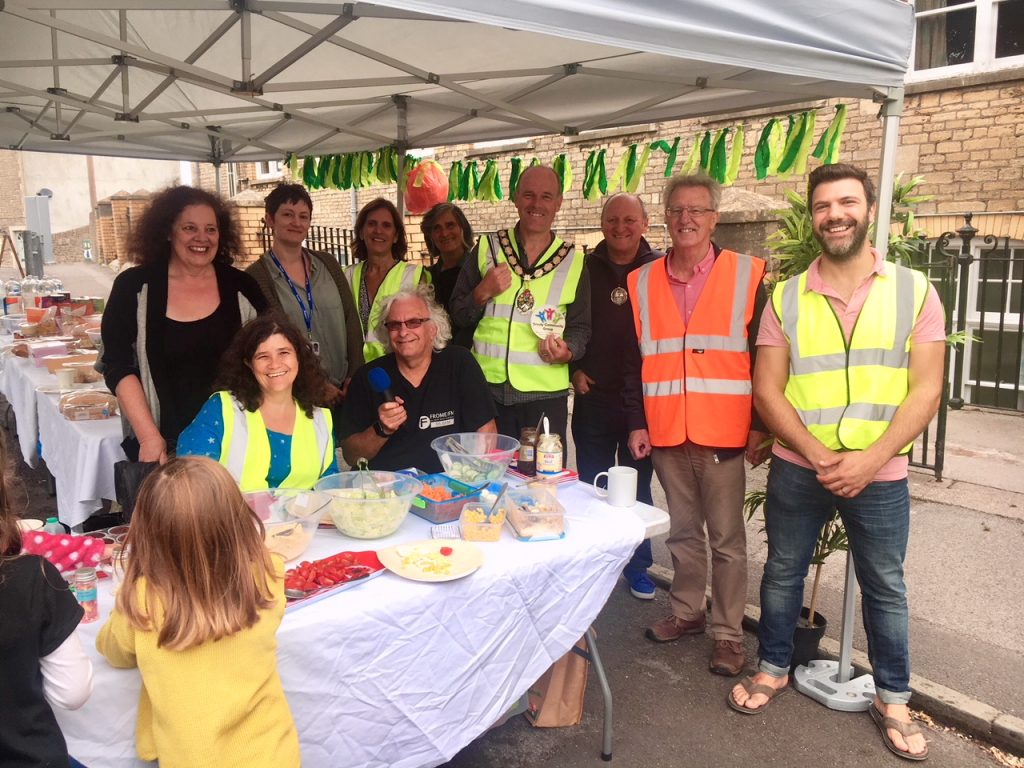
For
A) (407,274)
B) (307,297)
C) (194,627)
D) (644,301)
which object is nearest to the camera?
(194,627)

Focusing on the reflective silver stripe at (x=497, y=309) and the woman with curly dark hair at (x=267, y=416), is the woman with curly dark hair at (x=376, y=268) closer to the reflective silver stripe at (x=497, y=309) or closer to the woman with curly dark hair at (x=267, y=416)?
the reflective silver stripe at (x=497, y=309)

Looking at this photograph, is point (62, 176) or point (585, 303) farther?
point (62, 176)

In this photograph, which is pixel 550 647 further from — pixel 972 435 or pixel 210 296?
pixel 972 435

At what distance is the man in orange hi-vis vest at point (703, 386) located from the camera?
3.03 m

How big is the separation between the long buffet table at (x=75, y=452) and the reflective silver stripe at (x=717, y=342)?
2.57 meters

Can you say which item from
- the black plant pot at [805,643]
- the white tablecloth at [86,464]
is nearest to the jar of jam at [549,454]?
the black plant pot at [805,643]

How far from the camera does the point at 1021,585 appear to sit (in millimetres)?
3934

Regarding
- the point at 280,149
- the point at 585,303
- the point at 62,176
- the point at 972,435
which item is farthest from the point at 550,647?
the point at 62,176

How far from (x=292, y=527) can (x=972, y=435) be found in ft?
21.6

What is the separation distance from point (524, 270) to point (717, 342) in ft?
3.22

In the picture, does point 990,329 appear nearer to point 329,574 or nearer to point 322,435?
point 322,435

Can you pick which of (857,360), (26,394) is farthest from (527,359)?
(26,394)

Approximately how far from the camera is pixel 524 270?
139 inches

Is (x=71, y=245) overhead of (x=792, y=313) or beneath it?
overhead
